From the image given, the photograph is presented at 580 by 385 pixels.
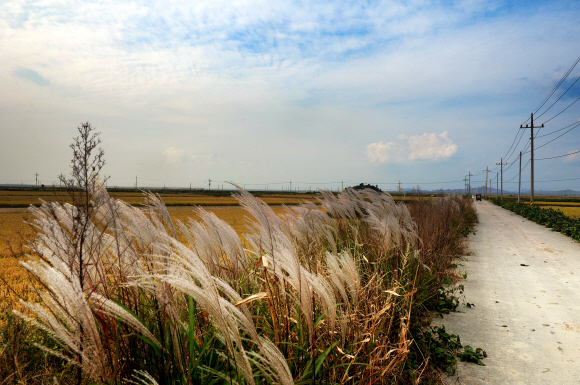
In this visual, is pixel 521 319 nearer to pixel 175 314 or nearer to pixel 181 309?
pixel 181 309

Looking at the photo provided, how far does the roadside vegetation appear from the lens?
46.9 inches

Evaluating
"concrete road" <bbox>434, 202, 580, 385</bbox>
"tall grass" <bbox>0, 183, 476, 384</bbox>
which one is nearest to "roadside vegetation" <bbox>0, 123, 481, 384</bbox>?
"tall grass" <bbox>0, 183, 476, 384</bbox>

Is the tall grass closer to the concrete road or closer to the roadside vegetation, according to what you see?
the roadside vegetation

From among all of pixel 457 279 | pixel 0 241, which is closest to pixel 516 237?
pixel 457 279

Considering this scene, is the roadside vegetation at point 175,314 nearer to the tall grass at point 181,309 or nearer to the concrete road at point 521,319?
the tall grass at point 181,309

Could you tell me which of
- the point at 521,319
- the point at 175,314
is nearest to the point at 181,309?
the point at 175,314

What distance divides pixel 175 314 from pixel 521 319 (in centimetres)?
458

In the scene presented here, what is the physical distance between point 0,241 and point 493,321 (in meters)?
13.6

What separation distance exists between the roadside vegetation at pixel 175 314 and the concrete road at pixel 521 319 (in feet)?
1.06

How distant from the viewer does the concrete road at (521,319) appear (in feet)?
9.52

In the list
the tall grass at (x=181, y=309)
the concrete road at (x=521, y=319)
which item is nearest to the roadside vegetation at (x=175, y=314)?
the tall grass at (x=181, y=309)

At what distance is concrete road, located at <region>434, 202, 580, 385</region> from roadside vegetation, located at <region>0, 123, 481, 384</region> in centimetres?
32

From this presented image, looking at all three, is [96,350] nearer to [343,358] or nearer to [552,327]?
[343,358]

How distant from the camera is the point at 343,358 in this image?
202 centimetres
